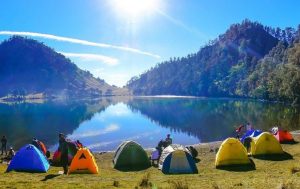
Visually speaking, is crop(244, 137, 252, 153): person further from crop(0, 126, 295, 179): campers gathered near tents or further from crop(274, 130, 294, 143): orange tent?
crop(274, 130, 294, 143): orange tent

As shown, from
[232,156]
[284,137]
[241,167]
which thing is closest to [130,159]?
[232,156]

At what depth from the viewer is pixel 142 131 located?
8375cm

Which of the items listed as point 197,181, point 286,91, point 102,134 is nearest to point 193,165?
point 197,181

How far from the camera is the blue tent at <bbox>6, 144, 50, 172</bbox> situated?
27.3 meters

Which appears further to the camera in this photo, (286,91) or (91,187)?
(286,91)

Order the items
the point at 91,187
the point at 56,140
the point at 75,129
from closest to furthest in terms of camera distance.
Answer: the point at 91,187
the point at 56,140
the point at 75,129

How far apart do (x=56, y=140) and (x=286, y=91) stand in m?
92.0

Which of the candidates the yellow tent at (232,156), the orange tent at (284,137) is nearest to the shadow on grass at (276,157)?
the yellow tent at (232,156)

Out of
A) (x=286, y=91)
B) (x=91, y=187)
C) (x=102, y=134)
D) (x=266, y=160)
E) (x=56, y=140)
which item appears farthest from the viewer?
(x=286, y=91)

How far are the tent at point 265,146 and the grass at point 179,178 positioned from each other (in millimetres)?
1370

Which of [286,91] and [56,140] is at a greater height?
[286,91]

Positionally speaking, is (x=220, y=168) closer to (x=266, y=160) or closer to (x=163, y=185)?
(x=266, y=160)

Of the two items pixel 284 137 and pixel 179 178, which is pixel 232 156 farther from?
pixel 284 137

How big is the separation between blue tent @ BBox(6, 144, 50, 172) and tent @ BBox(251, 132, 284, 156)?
17003 millimetres
